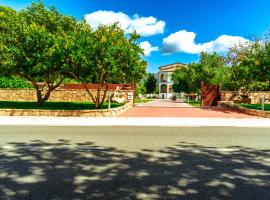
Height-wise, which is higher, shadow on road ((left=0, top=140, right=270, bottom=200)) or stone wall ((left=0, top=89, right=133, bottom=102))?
stone wall ((left=0, top=89, right=133, bottom=102))

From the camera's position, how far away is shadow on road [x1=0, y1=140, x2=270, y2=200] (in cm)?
491

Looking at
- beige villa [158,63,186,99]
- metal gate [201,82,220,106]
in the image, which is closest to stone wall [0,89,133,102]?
metal gate [201,82,220,106]

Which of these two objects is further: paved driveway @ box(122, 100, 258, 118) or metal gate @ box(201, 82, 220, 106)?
metal gate @ box(201, 82, 220, 106)

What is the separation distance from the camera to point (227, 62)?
42406mm

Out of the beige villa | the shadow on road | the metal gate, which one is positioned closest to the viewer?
the shadow on road

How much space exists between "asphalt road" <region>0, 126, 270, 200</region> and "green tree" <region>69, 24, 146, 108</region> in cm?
866

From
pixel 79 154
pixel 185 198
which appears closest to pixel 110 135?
pixel 79 154

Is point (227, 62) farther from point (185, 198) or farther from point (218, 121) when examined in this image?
point (185, 198)

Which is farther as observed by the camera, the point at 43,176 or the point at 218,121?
the point at 218,121

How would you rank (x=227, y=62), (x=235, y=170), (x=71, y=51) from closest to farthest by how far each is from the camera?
(x=235, y=170) < (x=71, y=51) < (x=227, y=62)

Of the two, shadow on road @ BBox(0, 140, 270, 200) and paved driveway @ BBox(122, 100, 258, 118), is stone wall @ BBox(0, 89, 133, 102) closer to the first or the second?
paved driveway @ BBox(122, 100, 258, 118)

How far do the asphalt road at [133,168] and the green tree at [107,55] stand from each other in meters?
8.66

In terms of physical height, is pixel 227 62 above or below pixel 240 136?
above

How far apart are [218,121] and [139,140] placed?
7857mm
